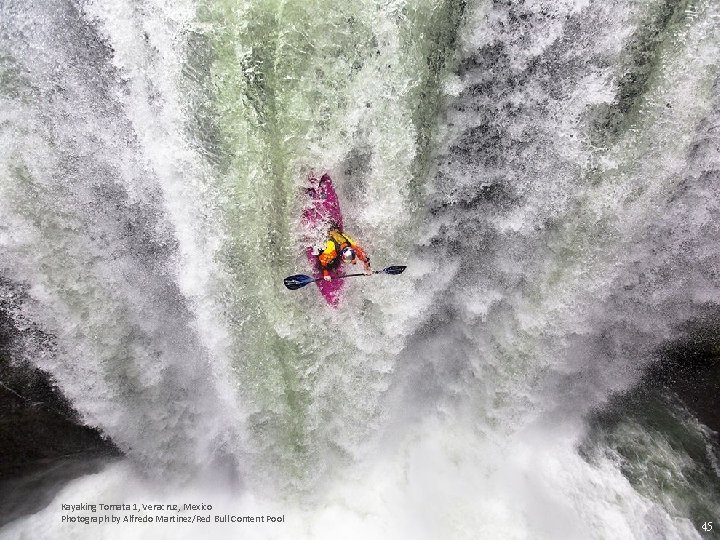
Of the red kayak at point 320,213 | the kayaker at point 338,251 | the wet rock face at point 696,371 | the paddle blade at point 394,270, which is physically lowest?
the wet rock face at point 696,371

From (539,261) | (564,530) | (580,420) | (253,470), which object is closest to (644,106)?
(539,261)

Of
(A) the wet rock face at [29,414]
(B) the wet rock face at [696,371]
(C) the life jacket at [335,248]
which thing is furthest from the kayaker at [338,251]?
(B) the wet rock face at [696,371]

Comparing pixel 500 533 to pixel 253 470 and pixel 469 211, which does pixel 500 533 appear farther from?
pixel 469 211

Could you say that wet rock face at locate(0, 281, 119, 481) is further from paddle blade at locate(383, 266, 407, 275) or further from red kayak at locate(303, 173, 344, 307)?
paddle blade at locate(383, 266, 407, 275)

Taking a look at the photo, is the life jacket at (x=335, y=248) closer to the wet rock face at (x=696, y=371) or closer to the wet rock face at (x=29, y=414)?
the wet rock face at (x=29, y=414)

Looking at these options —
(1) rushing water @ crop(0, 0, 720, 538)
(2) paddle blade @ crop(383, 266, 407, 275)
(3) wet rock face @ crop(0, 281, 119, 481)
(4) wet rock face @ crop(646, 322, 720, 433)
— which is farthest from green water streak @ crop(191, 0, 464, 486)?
(4) wet rock face @ crop(646, 322, 720, 433)
